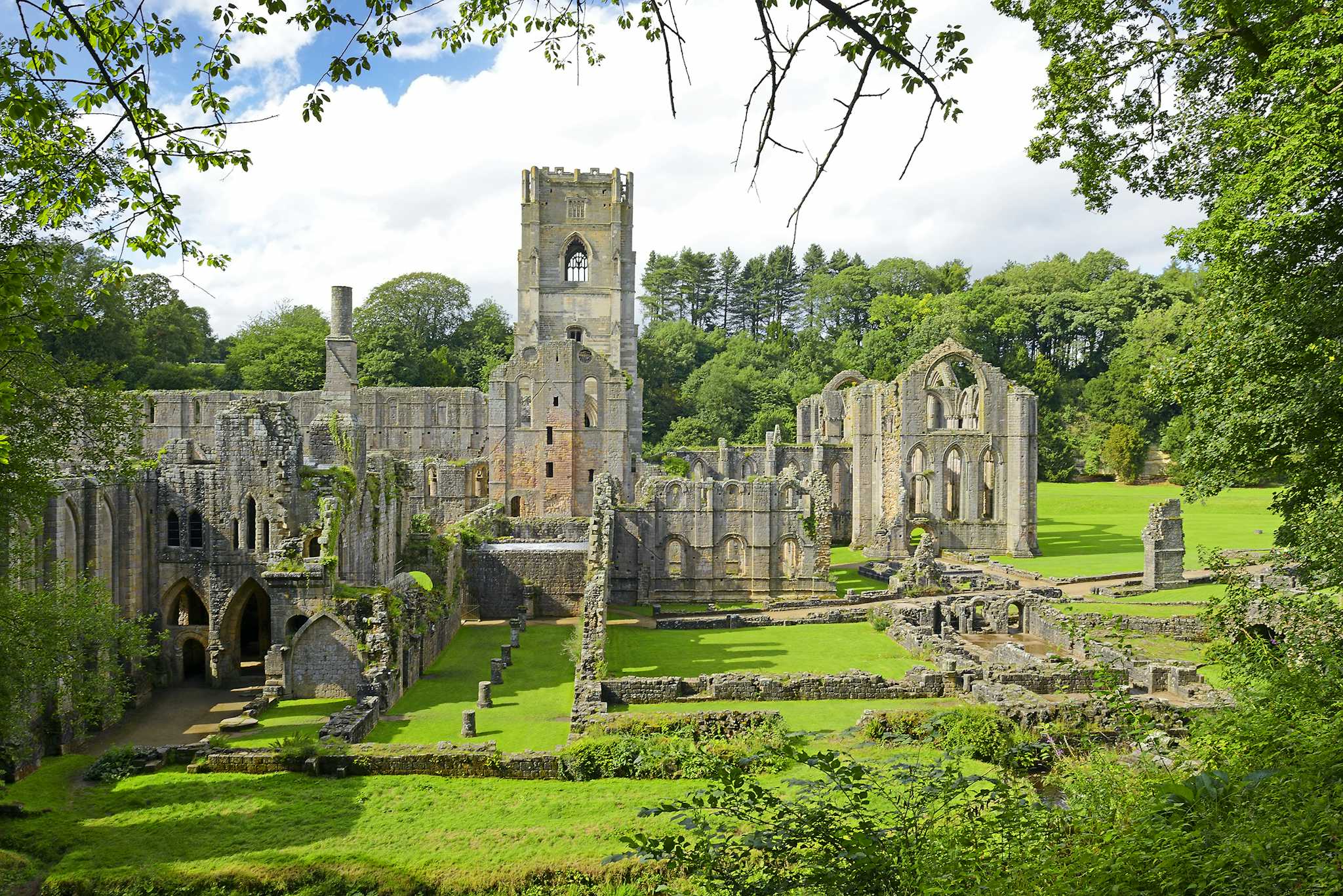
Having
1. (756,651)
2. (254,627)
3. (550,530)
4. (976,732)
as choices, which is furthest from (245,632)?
(976,732)

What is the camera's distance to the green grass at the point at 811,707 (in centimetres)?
1719

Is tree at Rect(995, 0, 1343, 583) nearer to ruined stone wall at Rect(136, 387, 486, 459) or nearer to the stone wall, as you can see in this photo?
the stone wall

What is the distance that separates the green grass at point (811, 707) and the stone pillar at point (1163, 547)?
14.5m

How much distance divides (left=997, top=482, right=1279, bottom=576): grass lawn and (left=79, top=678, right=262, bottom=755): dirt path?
2688 cm

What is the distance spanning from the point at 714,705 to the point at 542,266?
113 ft

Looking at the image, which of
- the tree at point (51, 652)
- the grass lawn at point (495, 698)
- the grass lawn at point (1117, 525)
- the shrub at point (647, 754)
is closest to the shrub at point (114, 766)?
the tree at point (51, 652)

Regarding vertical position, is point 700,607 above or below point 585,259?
below

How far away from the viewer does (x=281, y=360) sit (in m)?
61.9

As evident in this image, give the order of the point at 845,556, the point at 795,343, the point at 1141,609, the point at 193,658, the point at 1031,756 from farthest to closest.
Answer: the point at 795,343, the point at 845,556, the point at 1141,609, the point at 193,658, the point at 1031,756

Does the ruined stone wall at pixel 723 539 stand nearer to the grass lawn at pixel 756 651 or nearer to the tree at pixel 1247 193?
the grass lawn at pixel 756 651

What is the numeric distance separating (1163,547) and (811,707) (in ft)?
56.8

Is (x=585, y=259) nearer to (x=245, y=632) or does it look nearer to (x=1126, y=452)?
(x=245, y=632)

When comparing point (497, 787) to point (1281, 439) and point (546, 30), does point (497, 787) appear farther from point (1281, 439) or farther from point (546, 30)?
point (1281, 439)

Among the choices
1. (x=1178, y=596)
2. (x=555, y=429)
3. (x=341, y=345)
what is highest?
(x=341, y=345)
